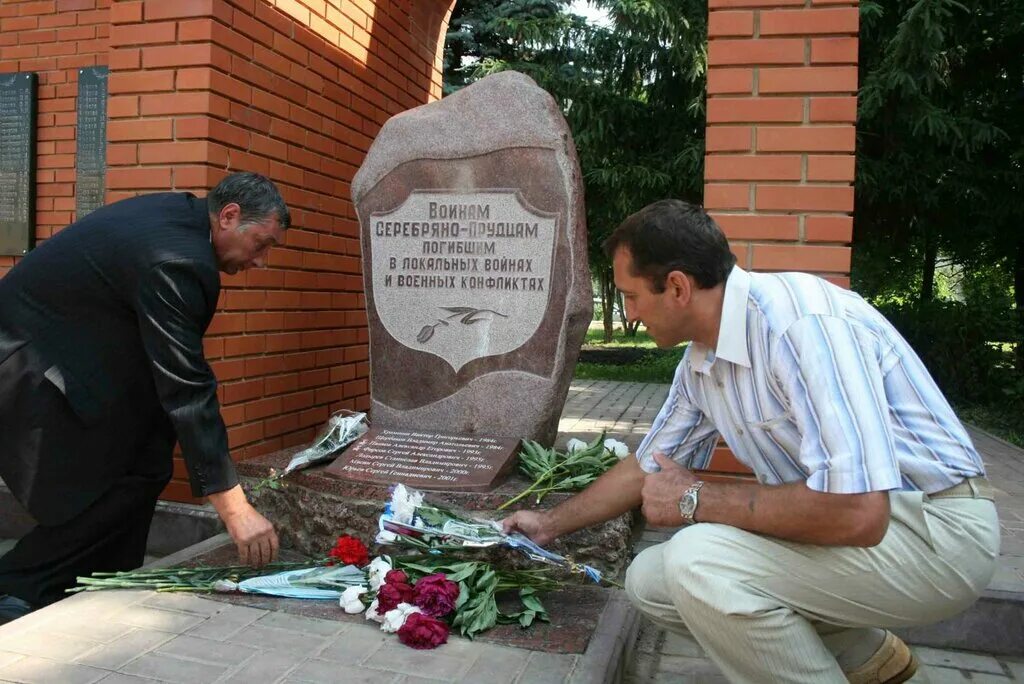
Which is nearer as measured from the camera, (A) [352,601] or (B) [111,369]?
(A) [352,601]

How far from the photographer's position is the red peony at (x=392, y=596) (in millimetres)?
2561

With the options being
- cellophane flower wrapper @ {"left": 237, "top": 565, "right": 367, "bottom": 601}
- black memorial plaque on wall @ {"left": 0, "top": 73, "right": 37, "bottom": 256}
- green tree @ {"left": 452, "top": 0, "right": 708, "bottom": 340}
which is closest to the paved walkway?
cellophane flower wrapper @ {"left": 237, "top": 565, "right": 367, "bottom": 601}

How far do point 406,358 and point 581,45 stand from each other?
30.7ft

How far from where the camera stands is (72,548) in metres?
2.90

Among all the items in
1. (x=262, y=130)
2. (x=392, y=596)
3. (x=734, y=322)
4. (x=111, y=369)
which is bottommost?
(x=392, y=596)

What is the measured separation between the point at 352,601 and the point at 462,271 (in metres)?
1.67

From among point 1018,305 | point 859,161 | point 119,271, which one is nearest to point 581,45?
point 859,161

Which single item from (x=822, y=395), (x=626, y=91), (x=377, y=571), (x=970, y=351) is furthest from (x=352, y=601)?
(x=626, y=91)

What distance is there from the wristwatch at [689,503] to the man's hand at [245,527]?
4.17 ft

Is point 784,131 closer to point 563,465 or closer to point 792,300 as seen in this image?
point 563,465

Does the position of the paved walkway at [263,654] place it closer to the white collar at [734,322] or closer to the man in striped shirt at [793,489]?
the man in striped shirt at [793,489]

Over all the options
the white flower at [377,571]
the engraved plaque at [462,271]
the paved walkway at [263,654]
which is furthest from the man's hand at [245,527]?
the engraved plaque at [462,271]

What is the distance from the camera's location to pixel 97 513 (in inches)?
115

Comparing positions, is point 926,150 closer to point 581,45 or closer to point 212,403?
point 581,45
